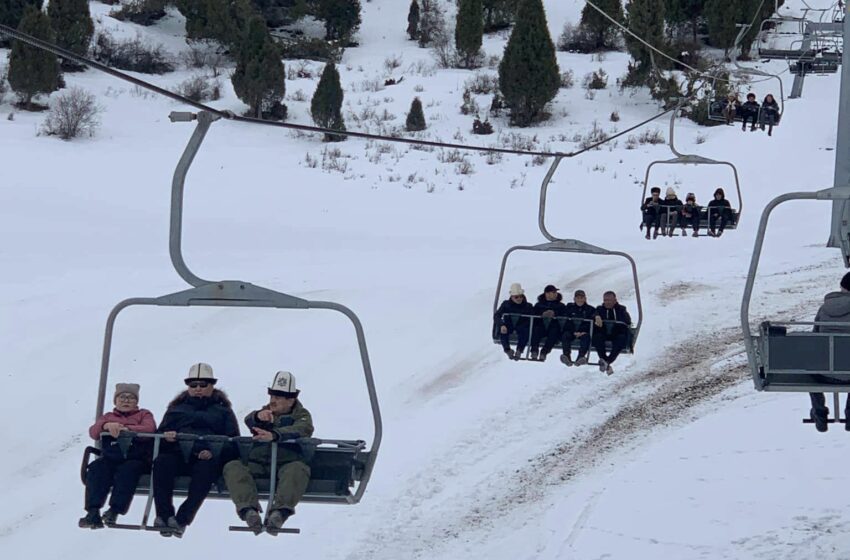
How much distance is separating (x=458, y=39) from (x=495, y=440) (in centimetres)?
2595

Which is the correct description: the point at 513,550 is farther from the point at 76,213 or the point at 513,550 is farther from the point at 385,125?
the point at 385,125

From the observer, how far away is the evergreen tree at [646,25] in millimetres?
34781

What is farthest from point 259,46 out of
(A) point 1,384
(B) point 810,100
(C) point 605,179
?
(A) point 1,384

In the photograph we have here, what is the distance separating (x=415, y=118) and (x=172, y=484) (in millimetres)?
24351

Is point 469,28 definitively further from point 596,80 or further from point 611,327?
point 611,327

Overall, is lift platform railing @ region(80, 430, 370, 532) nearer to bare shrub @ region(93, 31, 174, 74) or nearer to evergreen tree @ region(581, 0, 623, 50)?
bare shrub @ region(93, 31, 174, 74)

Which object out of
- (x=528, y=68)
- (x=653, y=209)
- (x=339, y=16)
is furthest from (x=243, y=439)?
(x=339, y=16)

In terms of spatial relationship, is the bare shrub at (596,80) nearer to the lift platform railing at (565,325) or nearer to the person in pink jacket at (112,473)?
the lift platform railing at (565,325)

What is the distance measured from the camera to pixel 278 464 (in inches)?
276

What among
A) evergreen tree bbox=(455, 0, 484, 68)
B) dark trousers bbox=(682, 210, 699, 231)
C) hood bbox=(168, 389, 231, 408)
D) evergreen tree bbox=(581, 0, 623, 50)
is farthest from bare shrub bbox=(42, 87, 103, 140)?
hood bbox=(168, 389, 231, 408)

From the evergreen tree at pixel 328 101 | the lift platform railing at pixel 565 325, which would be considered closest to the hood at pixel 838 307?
the lift platform railing at pixel 565 325

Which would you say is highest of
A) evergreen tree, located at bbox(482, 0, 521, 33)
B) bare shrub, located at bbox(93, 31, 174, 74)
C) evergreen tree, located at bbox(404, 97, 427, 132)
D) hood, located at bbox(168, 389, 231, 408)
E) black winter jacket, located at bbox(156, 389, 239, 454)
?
evergreen tree, located at bbox(482, 0, 521, 33)

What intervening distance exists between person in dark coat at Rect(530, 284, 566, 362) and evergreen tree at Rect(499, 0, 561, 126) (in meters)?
21.6

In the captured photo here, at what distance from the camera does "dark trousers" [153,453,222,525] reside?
6762mm
